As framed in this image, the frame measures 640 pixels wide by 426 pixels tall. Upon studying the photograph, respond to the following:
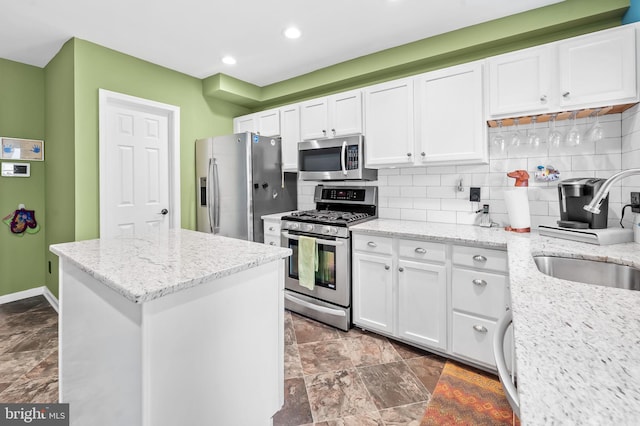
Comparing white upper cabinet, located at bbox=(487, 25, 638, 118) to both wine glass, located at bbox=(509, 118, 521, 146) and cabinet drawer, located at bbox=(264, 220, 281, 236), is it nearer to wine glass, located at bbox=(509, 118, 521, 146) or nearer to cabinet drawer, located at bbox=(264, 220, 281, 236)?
wine glass, located at bbox=(509, 118, 521, 146)

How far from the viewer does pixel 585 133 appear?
2221 millimetres

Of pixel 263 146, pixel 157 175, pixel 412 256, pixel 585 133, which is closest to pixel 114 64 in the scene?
pixel 157 175

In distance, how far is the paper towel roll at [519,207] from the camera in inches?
87.7

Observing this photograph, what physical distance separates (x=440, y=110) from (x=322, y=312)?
6.72ft

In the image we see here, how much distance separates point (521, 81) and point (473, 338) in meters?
1.86

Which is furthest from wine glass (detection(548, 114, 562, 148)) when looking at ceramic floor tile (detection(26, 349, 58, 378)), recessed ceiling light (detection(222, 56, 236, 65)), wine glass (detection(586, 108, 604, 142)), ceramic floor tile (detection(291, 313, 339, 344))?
ceramic floor tile (detection(26, 349, 58, 378))

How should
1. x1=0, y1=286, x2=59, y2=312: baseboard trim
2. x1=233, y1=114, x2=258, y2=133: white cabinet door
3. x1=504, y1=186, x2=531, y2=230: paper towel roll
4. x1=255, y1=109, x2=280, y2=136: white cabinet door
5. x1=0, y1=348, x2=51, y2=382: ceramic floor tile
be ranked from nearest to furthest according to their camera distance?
x1=0, y1=348, x2=51, y2=382: ceramic floor tile < x1=504, y1=186, x2=531, y2=230: paper towel roll < x1=0, y1=286, x2=59, y2=312: baseboard trim < x1=255, y1=109, x2=280, y2=136: white cabinet door < x1=233, y1=114, x2=258, y2=133: white cabinet door

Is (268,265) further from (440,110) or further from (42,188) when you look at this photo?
(42,188)

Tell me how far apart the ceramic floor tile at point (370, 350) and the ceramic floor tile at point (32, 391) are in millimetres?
1939

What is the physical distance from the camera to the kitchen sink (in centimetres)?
139

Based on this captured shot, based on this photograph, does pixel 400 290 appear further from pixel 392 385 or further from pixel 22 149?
pixel 22 149

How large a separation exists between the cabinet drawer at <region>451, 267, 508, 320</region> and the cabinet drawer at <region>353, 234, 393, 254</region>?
530mm

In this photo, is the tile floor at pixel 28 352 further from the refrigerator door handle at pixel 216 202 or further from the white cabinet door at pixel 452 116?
the white cabinet door at pixel 452 116

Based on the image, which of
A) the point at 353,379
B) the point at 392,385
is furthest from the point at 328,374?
the point at 392,385
